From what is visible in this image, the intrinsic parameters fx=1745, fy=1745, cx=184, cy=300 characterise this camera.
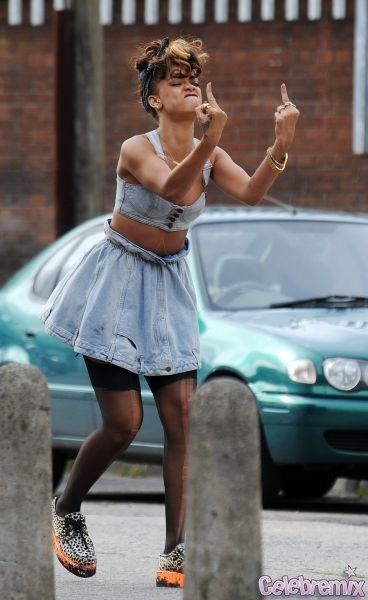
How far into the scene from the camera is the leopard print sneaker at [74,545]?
228 inches

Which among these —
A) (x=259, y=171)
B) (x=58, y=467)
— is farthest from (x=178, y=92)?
(x=58, y=467)

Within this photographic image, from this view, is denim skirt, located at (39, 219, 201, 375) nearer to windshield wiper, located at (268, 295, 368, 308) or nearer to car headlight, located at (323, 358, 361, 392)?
car headlight, located at (323, 358, 361, 392)

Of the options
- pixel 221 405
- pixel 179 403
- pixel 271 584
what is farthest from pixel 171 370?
pixel 221 405

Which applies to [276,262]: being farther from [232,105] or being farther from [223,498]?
[232,105]

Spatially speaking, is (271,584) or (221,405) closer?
(221,405)

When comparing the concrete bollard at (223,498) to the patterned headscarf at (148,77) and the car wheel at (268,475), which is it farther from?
the car wheel at (268,475)

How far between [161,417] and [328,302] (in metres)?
3.31

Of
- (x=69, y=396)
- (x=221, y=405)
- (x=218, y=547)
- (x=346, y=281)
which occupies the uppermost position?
(x=221, y=405)

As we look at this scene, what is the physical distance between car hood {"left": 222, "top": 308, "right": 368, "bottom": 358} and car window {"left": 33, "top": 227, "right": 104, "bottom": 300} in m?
1.23

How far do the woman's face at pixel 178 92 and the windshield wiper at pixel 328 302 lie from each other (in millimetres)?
3242

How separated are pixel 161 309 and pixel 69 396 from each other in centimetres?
347

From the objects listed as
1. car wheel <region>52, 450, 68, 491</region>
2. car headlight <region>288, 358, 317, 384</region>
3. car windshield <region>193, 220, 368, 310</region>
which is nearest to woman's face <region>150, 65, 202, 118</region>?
car headlight <region>288, 358, 317, 384</region>

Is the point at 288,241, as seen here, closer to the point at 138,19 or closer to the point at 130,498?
the point at 130,498

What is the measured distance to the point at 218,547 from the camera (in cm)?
433
